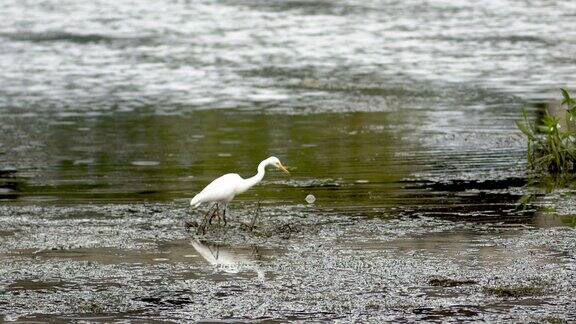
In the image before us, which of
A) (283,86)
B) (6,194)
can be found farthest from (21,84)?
(6,194)

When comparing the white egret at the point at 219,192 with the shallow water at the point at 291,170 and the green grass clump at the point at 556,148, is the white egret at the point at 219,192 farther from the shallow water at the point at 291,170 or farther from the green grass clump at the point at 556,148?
the green grass clump at the point at 556,148

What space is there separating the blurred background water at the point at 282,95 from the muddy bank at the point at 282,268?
65.1 inches

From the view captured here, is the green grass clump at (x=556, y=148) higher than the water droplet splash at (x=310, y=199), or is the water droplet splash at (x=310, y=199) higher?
the green grass clump at (x=556, y=148)

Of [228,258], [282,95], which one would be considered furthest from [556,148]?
[282,95]

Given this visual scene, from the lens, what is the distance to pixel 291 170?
57.5ft

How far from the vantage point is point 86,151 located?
19.9 metres

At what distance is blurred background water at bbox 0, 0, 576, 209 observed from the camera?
16922mm

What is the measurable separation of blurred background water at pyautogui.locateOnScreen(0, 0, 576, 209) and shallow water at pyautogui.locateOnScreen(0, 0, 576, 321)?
3.4 inches

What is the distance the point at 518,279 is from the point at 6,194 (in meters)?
7.66

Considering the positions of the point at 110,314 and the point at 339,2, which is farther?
the point at 339,2

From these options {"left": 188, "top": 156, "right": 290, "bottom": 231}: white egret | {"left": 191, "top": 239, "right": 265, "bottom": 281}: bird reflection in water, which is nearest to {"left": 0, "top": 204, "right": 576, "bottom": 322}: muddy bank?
{"left": 191, "top": 239, "right": 265, "bottom": 281}: bird reflection in water

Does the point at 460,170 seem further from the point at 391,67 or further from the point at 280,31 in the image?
the point at 280,31

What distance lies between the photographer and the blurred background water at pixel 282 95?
16.9 meters

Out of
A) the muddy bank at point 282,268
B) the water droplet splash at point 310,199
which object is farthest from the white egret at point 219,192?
the water droplet splash at point 310,199
